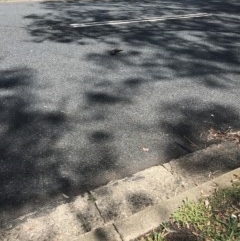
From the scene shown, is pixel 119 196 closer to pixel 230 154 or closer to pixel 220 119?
pixel 230 154

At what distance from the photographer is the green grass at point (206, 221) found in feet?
6.81

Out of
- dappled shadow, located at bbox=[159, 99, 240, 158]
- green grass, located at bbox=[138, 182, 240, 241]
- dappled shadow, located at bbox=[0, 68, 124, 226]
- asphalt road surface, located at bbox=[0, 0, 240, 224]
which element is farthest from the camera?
dappled shadow, located at bbox=[159, 99, 240, 158]

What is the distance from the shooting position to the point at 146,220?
2191mm

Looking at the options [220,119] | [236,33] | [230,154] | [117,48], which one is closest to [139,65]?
[117,48]

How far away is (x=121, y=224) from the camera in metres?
2.15

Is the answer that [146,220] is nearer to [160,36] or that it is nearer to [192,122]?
[192,122]

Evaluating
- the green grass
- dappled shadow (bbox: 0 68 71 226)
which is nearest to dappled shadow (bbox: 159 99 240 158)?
the green grass

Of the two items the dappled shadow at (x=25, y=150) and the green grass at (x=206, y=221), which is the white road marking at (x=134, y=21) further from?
the green grass at (x=206, y=221)

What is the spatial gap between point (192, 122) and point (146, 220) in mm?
1582

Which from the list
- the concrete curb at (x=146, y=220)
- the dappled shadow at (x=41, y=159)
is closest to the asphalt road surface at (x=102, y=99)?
the dappled shadow at (x=41, y=159)

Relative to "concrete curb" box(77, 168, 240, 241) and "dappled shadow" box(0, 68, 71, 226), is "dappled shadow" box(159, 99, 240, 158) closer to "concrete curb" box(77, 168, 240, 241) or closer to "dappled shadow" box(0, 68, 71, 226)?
"concrete curb" box(77, 168, 240, 241)

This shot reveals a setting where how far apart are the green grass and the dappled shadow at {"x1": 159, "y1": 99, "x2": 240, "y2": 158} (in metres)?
0.73

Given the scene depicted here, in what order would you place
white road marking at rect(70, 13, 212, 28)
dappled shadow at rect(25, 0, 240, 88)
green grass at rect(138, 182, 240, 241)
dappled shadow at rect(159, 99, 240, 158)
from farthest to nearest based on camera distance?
white road marking at rect(70, 13, 212, 28)
dappled shadow at rect(25, 0, 240, 88)
dappled shadow at rect(159, 99, 240, 158)
green grass at rect(138, 182, 240, 241)

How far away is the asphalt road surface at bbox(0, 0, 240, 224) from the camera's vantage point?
2832 mm
